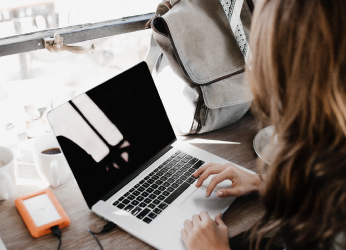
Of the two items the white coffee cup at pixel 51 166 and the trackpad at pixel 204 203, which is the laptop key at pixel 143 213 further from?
the white coffee cup at pixel 51 166

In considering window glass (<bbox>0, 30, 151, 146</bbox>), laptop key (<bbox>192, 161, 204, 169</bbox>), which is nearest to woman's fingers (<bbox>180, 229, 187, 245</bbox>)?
laptop key (<bbox>192, 161, 204, 169</bbox>)

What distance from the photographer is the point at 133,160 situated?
845 millimetres

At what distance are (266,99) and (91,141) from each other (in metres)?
0.41

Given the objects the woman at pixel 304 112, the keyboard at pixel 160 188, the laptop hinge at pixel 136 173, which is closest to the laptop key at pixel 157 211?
the keyboard at pixel 160 188

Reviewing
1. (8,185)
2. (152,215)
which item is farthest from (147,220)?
(8,185)

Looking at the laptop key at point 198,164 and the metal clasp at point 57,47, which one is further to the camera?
the metal clasp at point 57,47

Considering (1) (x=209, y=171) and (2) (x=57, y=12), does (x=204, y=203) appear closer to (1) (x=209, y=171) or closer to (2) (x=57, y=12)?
(1) (x=209, y=171)

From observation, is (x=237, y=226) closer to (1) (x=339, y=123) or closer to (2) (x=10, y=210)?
(1) (x=339, y=123)

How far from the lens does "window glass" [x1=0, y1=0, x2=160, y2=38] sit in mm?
959

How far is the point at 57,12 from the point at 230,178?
0.75 meters

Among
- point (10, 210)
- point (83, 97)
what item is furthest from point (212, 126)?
point (10, 210)

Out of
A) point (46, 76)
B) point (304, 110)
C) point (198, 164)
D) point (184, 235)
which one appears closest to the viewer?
point (304, 110)

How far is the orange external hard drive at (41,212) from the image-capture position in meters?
0.69

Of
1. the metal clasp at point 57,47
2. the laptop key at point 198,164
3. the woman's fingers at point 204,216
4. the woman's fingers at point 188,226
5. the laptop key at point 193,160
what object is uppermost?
the metal clasp at point 57,47
